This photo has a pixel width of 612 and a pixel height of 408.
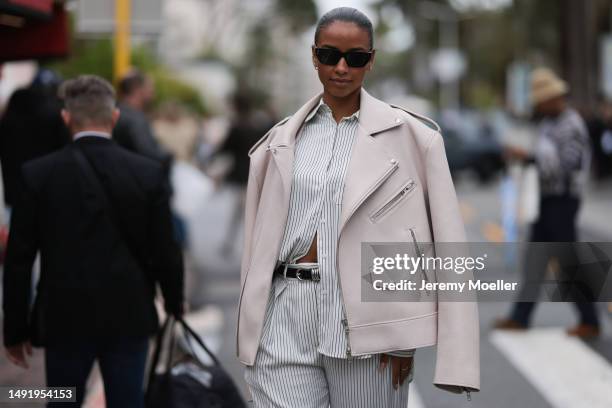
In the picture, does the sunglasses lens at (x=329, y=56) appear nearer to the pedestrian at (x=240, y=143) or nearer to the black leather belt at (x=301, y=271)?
the black leather belt at (x=301, y=271)

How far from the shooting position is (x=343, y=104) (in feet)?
10.9

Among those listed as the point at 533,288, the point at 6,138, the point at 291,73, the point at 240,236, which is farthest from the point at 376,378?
the point at 291,73

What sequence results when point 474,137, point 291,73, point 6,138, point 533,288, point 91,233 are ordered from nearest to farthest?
point 91,233, point 6,138, point 533,288, point 474,137, point 291,73

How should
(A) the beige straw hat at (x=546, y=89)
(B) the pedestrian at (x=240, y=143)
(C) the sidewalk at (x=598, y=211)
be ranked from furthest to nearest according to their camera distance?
(C) the sidewalk at (x=598, y=211), (B) the pedestrian at (x=240, y=143), (A) the beige straw hat at (x=546, y=89)

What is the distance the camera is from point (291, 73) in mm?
154125

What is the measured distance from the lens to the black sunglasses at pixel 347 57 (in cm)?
320

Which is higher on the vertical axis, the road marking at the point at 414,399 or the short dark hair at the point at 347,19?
the short dark hair at the point at 347,19

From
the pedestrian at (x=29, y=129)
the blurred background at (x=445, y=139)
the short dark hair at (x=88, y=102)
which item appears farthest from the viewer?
the blurred background at (x=445, y=139)

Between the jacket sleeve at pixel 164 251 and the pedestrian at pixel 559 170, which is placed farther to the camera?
the pedestrian at pixel 559 170

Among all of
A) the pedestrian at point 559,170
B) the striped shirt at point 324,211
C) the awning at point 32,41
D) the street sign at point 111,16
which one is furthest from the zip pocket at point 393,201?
the street sign at point 111,16

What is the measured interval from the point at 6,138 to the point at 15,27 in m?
1.54

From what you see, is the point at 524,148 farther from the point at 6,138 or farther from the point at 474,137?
the point at 474,137

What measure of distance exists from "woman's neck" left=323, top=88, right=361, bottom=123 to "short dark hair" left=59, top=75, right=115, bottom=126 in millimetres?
1096

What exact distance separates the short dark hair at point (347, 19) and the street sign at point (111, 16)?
6420 mm
